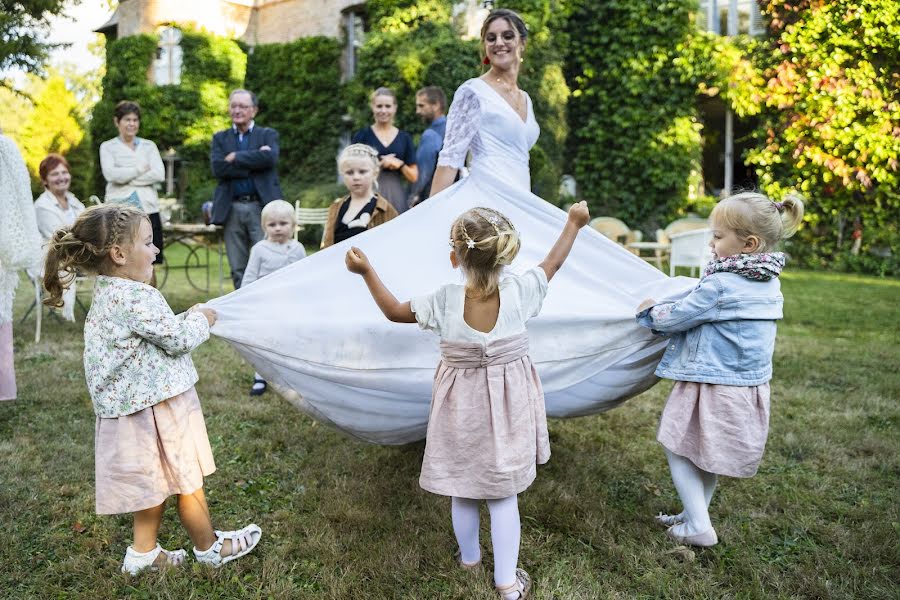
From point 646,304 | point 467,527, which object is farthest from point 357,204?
point 467,527

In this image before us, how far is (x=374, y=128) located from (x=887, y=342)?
4.92 m

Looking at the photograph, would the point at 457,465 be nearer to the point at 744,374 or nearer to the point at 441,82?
the point at 744,374

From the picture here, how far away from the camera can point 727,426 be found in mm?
2600

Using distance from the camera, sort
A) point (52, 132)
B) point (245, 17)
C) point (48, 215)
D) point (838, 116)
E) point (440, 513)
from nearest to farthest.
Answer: point (440, 513) → point (48, 215) → point (838, 116) → point (245, 17) → point (52, 132)

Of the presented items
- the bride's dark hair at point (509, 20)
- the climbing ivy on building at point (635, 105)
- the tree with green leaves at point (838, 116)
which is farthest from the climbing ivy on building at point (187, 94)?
the bride's dark hair at point (509, 20)

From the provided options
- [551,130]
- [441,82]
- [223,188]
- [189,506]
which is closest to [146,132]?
[441,82]

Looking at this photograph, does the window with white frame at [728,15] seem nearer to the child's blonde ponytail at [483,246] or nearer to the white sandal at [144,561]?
the child's blonde ponytail at [483,246]

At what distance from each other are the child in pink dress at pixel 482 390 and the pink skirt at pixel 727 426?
2.28 ft

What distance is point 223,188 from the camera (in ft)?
19.4

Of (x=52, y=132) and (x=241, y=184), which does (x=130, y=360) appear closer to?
(x=241, y=184)

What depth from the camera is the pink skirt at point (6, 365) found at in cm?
384

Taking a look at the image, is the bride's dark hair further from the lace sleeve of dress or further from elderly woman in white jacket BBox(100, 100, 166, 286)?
elderly woman in white jacket BBox(100, 100, 166, 286)

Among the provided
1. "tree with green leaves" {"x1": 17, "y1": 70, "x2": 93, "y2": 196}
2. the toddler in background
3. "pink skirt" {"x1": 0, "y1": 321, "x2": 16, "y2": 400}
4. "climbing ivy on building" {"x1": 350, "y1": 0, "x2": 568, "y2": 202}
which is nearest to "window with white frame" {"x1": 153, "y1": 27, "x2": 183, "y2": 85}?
"climbing ivy on building" {"x1": 350, "y1": 0, "x2": 568, "y2": 202}

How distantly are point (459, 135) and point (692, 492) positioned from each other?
187 centimetres
